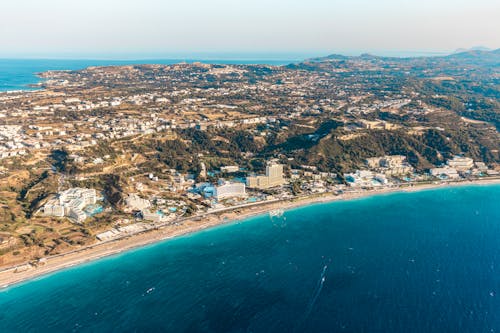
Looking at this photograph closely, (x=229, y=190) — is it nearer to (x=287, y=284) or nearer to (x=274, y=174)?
(x=274, y=174)

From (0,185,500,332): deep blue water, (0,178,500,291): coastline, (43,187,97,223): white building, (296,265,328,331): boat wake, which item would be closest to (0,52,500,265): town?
(43,187,97,223): white building

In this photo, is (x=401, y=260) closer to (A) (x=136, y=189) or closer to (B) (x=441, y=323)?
(B) (x=441, y=323)

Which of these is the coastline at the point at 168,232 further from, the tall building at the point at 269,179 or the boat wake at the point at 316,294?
the boat wake at the point at 316,294

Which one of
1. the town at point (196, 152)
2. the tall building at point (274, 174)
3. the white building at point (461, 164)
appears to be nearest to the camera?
the town at point (196, 152)

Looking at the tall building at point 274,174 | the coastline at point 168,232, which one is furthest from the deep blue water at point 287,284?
the tall building at point 274,174

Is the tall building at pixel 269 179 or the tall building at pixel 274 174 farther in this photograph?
the tall building at pixel 274 174

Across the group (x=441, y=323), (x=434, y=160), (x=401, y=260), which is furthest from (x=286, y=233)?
(x=434, y=160)

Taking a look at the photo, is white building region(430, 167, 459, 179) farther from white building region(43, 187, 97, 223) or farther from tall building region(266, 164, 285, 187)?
white building region(43, 187, 97, 223)
